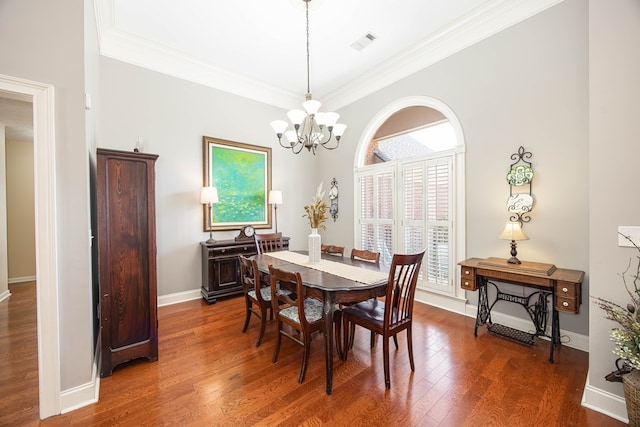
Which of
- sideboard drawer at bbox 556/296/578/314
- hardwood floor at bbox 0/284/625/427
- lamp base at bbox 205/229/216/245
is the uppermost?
lamp base at bbox 205/229/216/245

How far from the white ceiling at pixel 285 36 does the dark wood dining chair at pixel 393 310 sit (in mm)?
2759

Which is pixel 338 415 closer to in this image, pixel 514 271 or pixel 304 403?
pixel 304 403

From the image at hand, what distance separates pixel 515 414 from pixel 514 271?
4.00 ft

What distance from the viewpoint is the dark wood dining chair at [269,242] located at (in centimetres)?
367

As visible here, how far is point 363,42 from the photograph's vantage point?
3.44 meters

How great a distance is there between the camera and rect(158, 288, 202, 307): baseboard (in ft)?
11.8

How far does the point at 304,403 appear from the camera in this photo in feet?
5.93

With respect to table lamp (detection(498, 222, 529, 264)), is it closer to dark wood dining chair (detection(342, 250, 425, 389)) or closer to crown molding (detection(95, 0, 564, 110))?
dark wood dining chair (detection(342, 250, 425, 389))

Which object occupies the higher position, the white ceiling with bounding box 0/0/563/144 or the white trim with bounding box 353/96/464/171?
the white ceiling with bounding box 0/0/563/144

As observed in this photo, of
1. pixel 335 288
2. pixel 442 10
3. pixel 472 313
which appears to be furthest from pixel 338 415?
pixel 442 10

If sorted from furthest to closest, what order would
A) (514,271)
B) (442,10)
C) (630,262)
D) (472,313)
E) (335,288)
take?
(472,313), (442,10), (514,271), (335,288), (630,262)

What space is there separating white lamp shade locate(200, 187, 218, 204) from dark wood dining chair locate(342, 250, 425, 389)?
250 cm

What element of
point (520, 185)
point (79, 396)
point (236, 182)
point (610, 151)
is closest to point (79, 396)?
point (79, 396)

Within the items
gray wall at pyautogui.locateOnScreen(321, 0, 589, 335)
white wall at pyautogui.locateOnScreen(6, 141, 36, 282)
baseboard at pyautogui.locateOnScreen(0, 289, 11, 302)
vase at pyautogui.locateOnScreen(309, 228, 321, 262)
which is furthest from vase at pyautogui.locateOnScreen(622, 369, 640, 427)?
white wall at pyautogui.locateOnScreen(6, 141, 36, 282)
